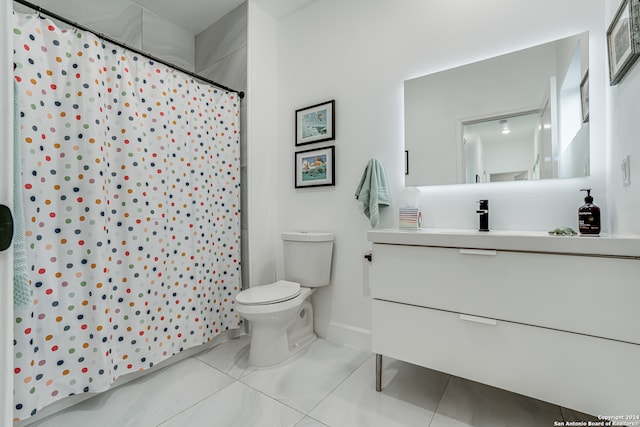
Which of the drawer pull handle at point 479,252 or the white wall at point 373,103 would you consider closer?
the drawer pull handle at point 479,252

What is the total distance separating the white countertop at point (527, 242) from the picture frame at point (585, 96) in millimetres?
593

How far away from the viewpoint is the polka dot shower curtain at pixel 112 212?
1.32 m

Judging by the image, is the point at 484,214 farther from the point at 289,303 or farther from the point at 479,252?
the point at 289,303


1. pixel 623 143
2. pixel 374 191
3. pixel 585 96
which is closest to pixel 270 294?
pixel 374 191

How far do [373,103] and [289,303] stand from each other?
4.71 ft

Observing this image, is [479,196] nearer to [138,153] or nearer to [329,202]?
[329,202]

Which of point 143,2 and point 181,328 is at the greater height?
point 143,2

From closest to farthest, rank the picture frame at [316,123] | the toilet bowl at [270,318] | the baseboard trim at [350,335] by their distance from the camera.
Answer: the toilet bowl at [270,318], the baseboard trim at [350,335], the picture frame at [316,123]

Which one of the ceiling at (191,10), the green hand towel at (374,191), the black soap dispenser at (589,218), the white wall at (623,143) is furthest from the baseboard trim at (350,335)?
the ceiling at (191,10)

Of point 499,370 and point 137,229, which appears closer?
point 499,370

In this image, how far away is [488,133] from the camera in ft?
5.45

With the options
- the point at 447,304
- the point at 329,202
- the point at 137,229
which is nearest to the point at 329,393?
the point at 447,304

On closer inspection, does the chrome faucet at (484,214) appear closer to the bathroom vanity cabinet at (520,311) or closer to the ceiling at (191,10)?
the bathroom vanity cabinet at (520,311)

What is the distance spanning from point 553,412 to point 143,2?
3.72 m
